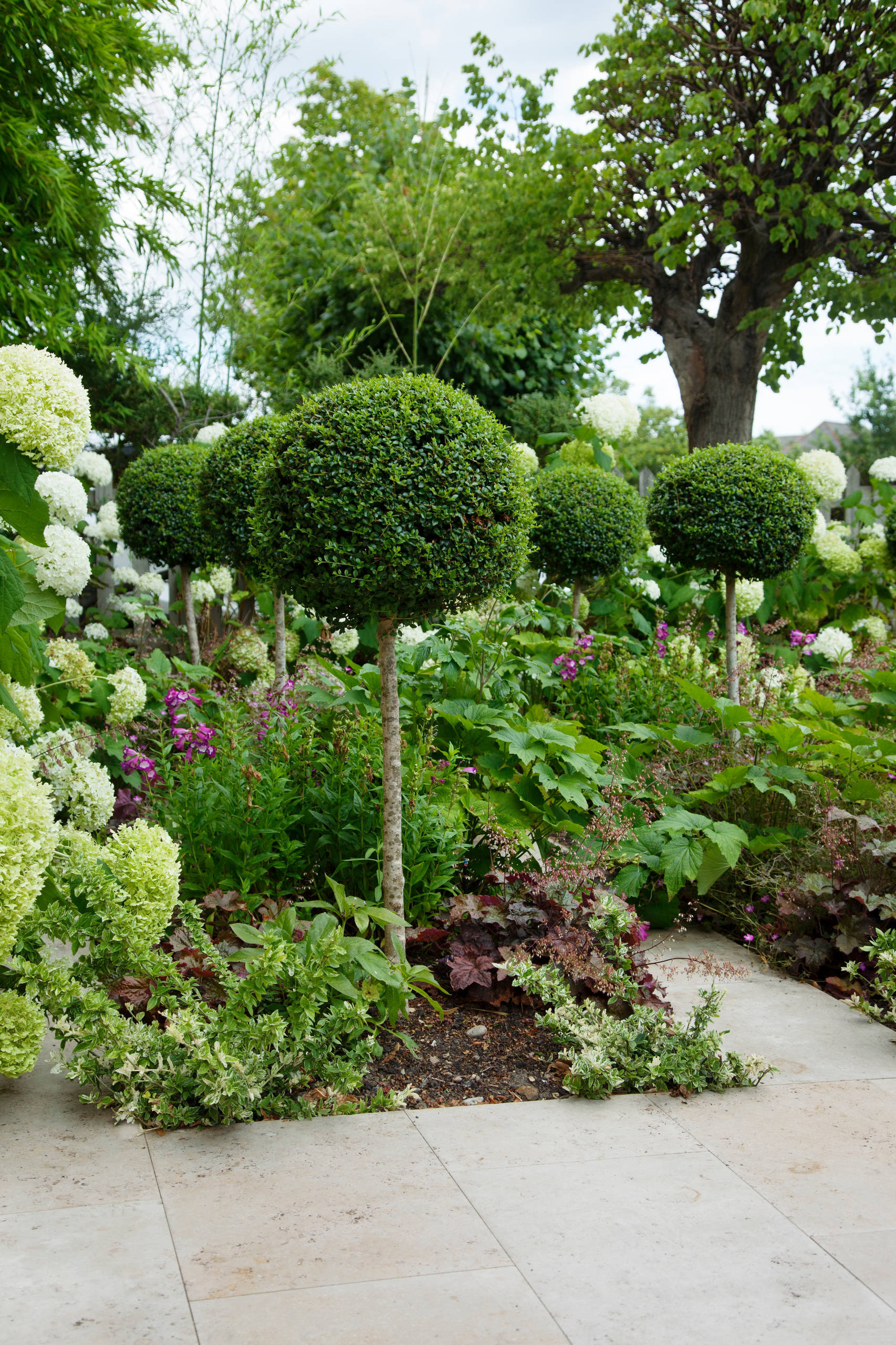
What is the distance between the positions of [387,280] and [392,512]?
961 cm

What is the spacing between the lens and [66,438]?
266cm

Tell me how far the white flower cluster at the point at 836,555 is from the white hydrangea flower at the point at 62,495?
527 cm

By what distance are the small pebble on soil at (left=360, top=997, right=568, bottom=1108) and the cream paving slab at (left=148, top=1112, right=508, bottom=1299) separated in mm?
183

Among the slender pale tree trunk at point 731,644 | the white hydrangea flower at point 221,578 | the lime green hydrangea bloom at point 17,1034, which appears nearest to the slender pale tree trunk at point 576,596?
the slender pale tree trunk at point 731,644

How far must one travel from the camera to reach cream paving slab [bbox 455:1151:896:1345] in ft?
5.76

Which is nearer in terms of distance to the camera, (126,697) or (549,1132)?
(549,1132)

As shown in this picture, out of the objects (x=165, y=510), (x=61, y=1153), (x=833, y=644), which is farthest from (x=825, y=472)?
(x=61, y=1153)

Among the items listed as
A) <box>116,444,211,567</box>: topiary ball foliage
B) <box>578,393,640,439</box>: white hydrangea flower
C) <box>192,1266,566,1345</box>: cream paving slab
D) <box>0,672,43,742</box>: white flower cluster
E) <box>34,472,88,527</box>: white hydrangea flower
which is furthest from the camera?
<box>578,393,640,439</box>: white hydrangea flower

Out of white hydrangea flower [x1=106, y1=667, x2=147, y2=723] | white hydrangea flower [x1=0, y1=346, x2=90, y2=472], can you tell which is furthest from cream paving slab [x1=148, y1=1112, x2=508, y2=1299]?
white hydrangea flower [x1=106, y1=667, x2=147, y2=723]

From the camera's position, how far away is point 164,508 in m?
6.19

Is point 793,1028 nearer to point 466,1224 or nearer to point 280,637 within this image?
point 466,1224

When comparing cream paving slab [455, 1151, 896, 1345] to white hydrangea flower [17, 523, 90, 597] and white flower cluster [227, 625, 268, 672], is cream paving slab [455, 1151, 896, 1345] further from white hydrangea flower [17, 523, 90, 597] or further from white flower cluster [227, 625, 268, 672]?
white flower cluster [227, 625, 268, 672]

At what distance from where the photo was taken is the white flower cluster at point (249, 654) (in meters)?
6.23

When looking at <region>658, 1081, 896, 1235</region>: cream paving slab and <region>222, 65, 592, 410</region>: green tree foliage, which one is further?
<region>222, 65, 592, 410</region>: green tree foliage
